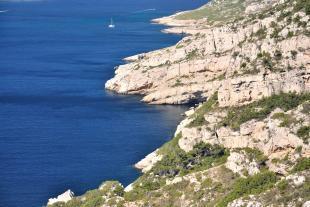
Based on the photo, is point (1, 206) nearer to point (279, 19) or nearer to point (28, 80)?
point (279, 19)

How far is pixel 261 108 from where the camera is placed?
8094 cm

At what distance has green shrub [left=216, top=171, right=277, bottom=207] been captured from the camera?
60844 millimetres

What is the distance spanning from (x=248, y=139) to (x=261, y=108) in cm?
553

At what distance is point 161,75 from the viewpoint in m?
130

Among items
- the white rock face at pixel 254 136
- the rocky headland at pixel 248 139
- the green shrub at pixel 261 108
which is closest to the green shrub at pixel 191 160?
the rocky headland at pixel 248 139

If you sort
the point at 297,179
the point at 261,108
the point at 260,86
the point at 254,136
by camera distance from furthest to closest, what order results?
the point at 260,86 → the point at 261,108 → the point at 254,136 → the point at 297,179

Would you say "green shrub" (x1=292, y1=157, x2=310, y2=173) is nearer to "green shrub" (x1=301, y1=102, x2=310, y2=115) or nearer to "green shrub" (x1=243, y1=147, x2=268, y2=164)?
"green shrub" (x1=243, y1=147, x2=268, y2=164)

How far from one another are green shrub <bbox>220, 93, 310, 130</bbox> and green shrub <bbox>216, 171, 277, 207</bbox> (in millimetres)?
14431

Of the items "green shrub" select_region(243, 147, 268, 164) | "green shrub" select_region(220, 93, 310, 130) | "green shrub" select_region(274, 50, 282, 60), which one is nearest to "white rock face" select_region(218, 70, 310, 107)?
"green shrub" select_region(220, 93, 310, 130)

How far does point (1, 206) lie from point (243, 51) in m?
31.9

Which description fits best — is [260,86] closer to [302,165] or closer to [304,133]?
[304,133]

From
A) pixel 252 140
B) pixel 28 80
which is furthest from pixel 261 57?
pixel 28 80

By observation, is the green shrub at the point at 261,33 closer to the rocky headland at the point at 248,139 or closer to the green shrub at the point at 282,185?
the rocky headland at the point at 248,139

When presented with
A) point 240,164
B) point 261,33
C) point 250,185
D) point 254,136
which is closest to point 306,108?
point 254,136
